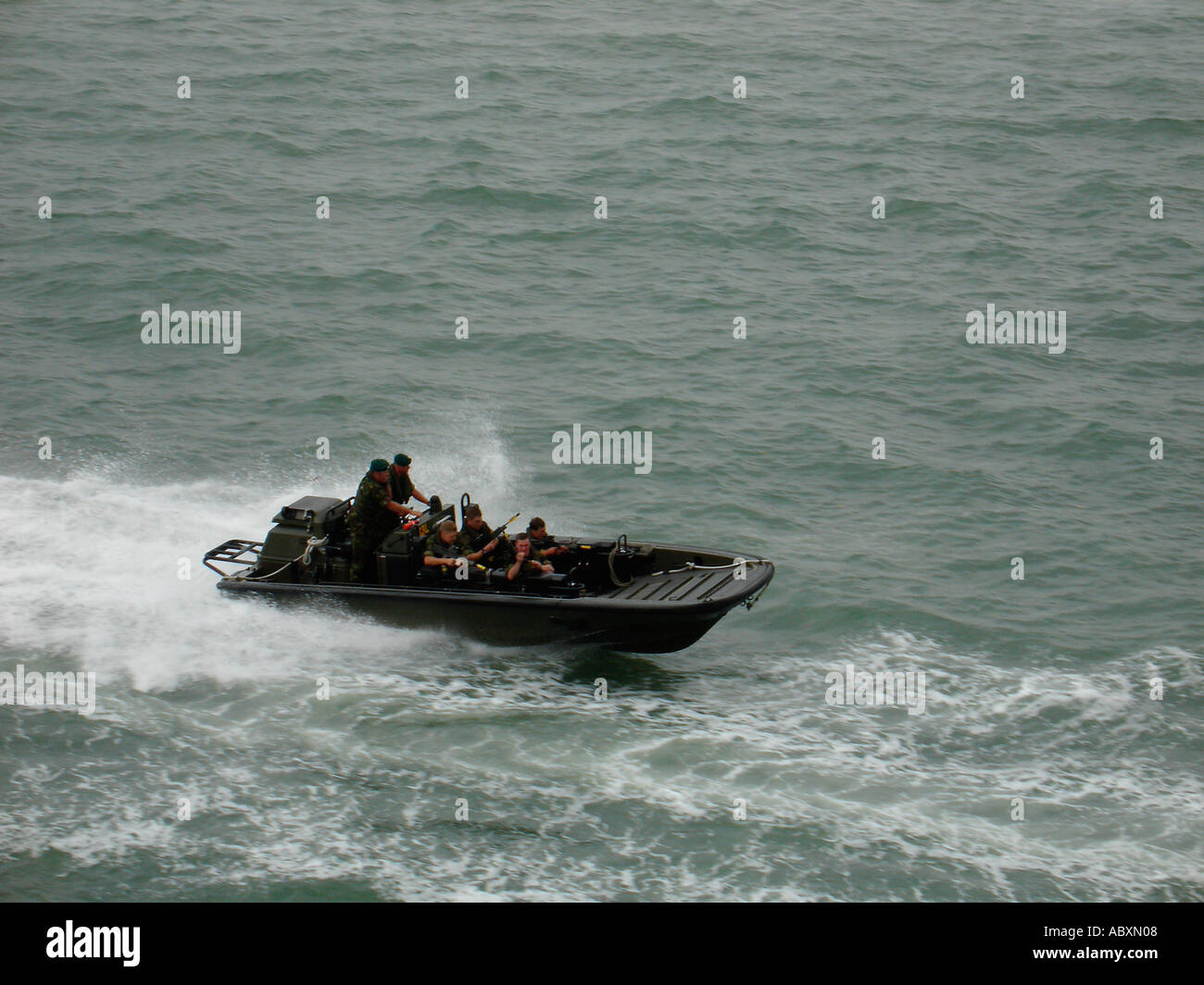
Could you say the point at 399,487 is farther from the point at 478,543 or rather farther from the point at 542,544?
the point at 542,544

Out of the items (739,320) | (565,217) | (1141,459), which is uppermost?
(565,217)

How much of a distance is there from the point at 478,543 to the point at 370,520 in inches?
55.0

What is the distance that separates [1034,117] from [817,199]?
7755 mm

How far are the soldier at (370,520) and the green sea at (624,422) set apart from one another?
732mm

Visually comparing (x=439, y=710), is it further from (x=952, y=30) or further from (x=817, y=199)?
(x=952, y=30)

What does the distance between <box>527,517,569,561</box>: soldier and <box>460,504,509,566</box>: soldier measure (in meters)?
0.33

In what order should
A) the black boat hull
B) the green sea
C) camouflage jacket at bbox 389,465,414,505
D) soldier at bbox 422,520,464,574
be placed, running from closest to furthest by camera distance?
the green sea → the black boat hull → soldier at bbox 422,520,464,574 → camouflage jacket at bbox 389,465,414,505

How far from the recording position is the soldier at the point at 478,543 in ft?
56.1

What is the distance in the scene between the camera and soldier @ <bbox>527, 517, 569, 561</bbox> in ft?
56.0

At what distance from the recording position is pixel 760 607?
19.0 m

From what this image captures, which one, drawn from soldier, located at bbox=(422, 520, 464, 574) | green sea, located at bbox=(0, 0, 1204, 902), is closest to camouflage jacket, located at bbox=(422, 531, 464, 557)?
soldier, located at bbox=(422, 520, 464, 574)

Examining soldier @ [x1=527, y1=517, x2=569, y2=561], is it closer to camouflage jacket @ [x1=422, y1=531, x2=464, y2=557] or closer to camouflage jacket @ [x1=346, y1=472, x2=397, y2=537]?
camouflage jacket @ [x1=422, y1=531, x2=464, y2=557]
